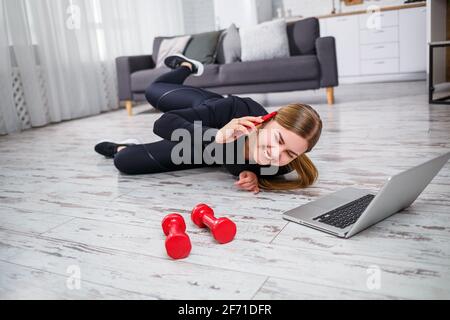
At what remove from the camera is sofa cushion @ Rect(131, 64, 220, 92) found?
3.85 metres

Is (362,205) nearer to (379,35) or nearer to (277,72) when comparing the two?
(277,72)

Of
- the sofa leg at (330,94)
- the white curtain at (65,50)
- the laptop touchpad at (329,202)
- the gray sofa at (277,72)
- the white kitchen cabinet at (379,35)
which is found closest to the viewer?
the laptop touchpad at (329,202)

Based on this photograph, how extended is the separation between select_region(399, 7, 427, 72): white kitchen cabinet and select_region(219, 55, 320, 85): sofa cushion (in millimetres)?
2103

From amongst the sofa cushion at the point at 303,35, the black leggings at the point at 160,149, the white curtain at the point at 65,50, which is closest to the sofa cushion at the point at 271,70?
the sofa cushion at the point at 303,35

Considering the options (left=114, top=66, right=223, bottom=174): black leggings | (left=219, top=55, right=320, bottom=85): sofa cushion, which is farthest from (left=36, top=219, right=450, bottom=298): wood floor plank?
(left=219, top=55, right=320, bottom=85): sofa cushion

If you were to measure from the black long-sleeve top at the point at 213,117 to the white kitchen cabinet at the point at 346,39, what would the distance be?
4.01 metres

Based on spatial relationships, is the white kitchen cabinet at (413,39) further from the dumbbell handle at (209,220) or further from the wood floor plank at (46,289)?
the wood floor plank at (46,289)

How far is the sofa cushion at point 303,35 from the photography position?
3682mm

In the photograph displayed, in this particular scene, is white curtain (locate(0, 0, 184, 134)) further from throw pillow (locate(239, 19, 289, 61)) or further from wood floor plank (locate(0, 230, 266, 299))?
wood floor plank (locate(0, 230, 266, 299))

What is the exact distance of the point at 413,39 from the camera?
16.3 ft

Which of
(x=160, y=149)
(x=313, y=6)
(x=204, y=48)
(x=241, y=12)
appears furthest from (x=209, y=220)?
(x=313, y=6)
